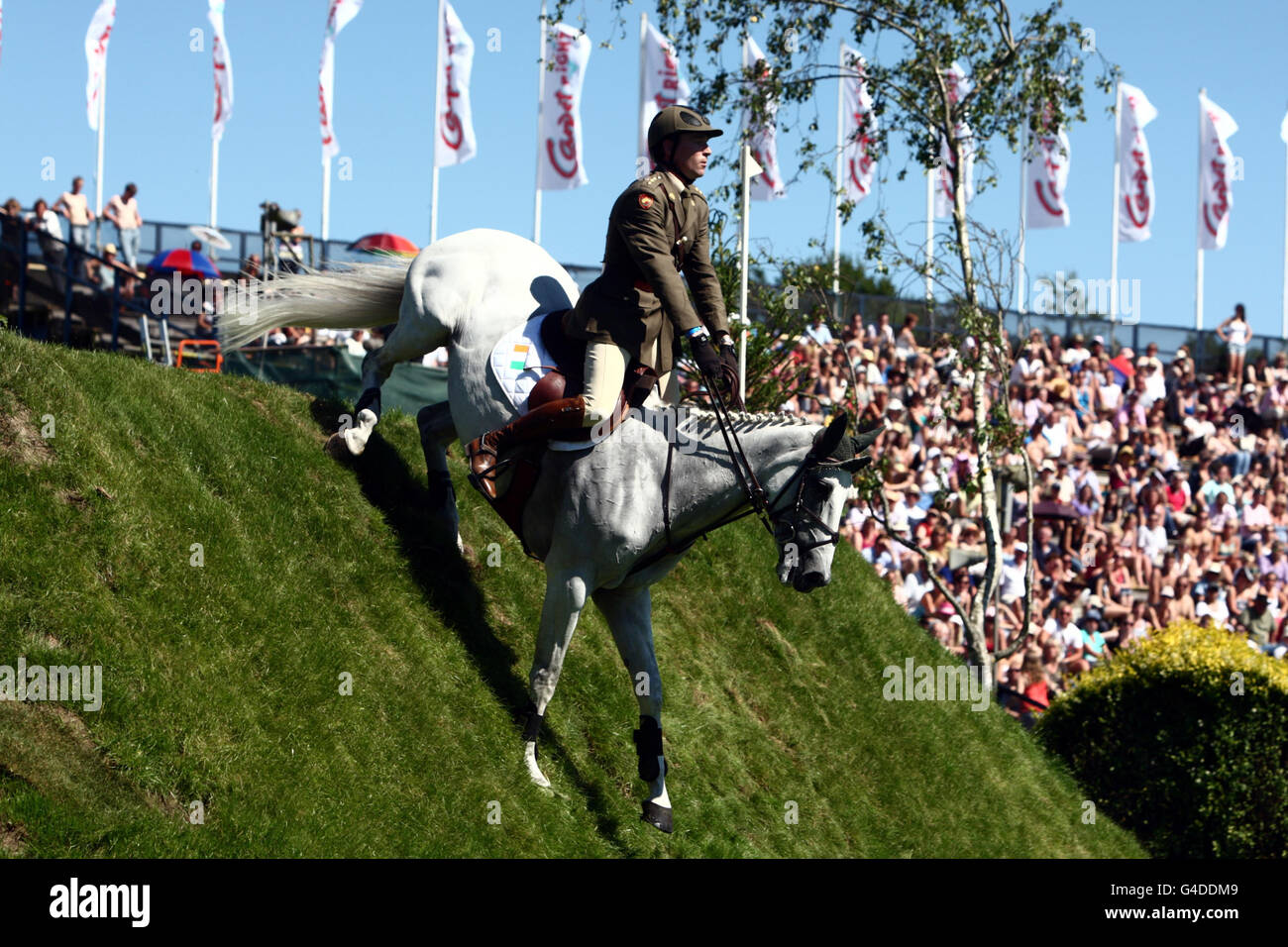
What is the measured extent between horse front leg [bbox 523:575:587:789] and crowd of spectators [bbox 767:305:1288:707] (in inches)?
278

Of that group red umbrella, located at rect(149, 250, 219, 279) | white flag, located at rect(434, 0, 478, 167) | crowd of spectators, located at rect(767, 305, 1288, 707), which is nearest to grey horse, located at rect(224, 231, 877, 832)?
crowd of spectators, located at rect(767, 305, 1288, 707)

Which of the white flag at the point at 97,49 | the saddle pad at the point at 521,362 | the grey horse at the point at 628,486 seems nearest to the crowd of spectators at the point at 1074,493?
the grey horse at the point at 628,486

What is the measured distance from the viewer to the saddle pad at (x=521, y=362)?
30.5 feet

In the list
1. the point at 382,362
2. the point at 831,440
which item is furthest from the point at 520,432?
the point at 382,362

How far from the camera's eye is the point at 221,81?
32.9 m

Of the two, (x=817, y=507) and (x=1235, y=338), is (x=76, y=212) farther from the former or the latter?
(x=1235, y=338)

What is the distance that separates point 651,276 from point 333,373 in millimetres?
9719

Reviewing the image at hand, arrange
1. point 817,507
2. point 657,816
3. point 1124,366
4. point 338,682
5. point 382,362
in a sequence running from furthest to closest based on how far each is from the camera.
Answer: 1. point 1124,366
2. point 382,362
3. point 657,816
4. point 338,682
5. point 817,507

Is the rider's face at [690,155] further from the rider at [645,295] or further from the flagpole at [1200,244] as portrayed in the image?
the flagpole at [1200,244]

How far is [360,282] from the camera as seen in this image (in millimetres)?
10797

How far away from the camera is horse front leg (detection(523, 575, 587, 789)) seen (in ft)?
29.1
